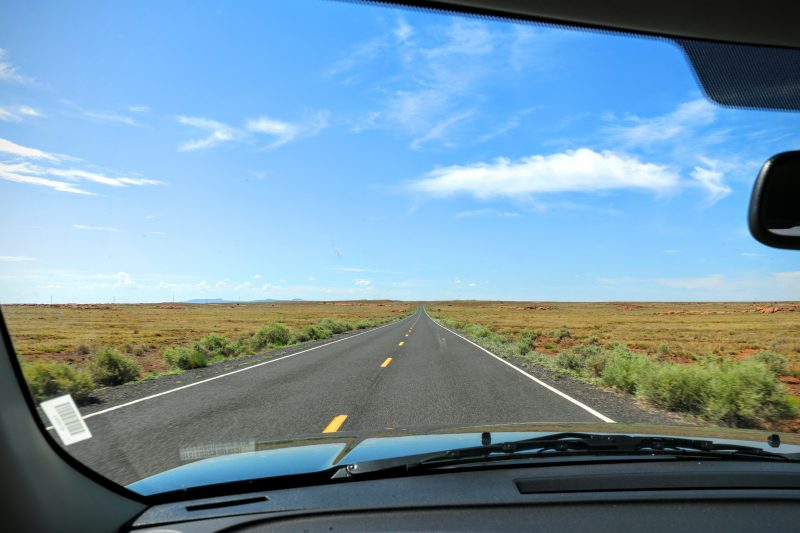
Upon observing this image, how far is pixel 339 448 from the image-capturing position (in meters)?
3.41

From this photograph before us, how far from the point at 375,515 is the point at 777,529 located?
1.78 m

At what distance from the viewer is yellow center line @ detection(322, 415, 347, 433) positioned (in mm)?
6127

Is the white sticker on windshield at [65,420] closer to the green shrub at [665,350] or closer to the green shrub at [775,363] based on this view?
the green shrub at [775,363]

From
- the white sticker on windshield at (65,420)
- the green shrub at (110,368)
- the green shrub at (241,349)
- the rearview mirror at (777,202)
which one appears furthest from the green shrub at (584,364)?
the white sticker on windshield at (65,420)

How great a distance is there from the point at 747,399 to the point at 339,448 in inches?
288

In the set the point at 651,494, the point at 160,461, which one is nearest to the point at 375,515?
the point at 651,494

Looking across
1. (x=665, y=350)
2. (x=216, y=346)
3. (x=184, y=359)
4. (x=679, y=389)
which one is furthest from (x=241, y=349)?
(x=665, y=350)

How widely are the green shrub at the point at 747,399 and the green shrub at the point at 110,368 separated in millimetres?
11452

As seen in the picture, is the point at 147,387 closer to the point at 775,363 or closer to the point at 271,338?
the point at 271,338

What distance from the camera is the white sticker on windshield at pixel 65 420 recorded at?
2.49 meters

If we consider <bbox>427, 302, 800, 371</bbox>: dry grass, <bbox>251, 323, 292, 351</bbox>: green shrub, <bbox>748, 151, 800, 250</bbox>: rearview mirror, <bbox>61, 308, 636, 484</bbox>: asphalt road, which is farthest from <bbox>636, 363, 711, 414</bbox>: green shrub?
<bbox>251, 323, 292, 351</bbox>: green shrub

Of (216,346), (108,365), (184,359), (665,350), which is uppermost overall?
(108,365)

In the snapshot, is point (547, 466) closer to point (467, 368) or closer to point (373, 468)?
point (373, 468)

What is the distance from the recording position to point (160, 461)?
468 cm
